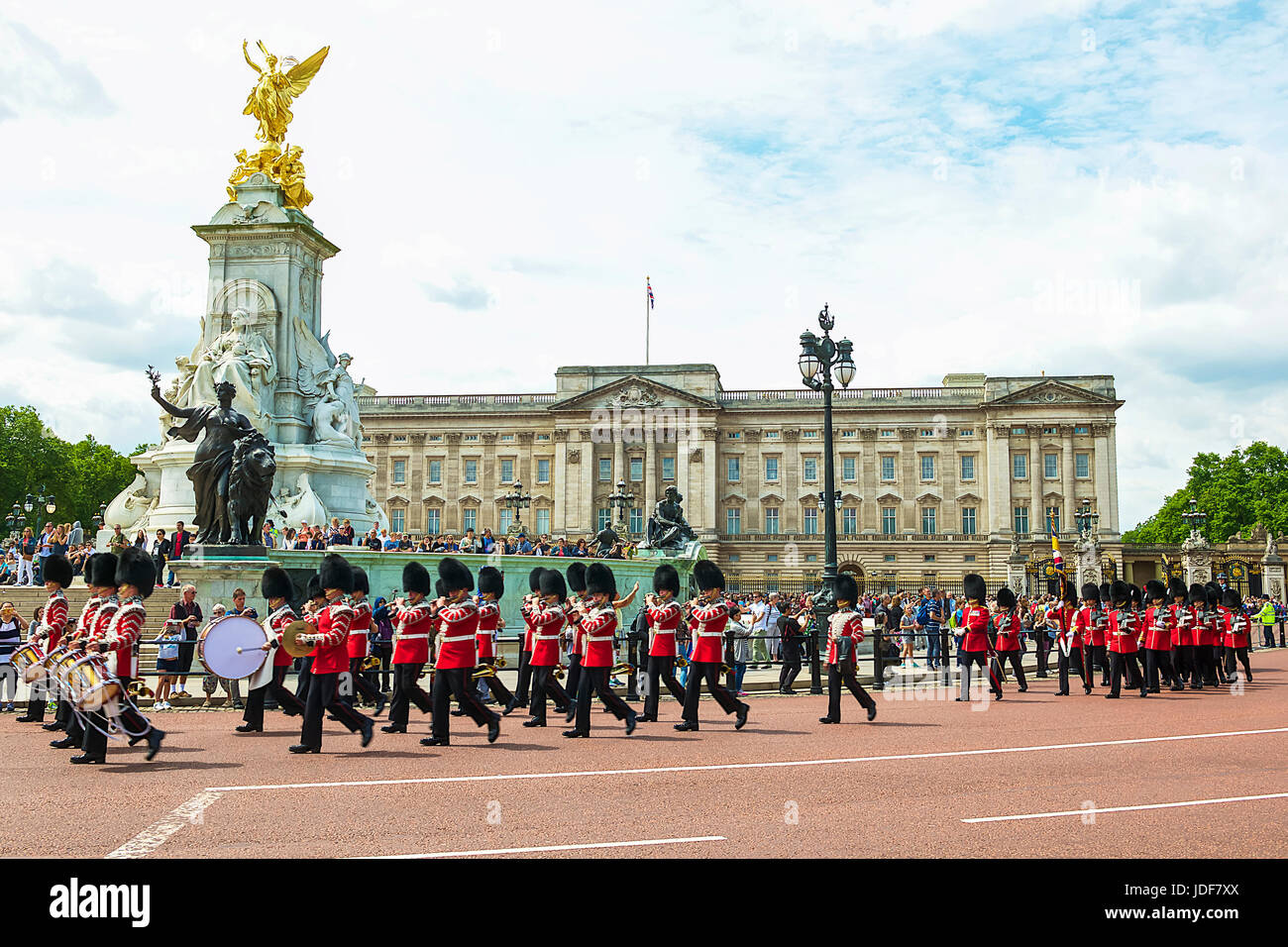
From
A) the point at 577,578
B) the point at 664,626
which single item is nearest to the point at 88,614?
the point at 664,626

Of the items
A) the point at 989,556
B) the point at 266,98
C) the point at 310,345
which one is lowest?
the point at 989,556

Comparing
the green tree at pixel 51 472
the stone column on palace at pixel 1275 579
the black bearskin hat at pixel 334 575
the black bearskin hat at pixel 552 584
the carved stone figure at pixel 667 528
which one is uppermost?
the green tree at pixel 51 472

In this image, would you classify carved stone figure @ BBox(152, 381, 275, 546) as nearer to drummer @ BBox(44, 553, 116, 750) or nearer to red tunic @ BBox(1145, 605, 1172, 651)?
drummer @ BBox(44, 553, 116, 750)

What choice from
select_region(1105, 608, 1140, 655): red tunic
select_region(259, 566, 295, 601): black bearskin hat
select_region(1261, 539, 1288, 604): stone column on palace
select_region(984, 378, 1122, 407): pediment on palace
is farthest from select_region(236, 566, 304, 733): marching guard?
select_region(984, 378, 1122, 407): pediment on palace

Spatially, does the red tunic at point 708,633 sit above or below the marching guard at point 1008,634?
above

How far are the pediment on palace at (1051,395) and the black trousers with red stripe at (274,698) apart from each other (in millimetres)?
84086

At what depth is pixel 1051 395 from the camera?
89812mm

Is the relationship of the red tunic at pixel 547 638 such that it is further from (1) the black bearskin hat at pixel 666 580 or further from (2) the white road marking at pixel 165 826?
(2) the white road marking at pixel 165 826

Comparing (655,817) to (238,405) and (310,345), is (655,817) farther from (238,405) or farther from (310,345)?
(310,345)

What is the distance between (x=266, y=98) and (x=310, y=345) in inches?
252

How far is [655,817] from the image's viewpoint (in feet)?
24.2

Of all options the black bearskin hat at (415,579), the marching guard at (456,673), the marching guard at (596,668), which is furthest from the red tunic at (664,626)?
the black bearskin hat at (415,579)

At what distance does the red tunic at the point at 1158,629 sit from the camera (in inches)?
728
